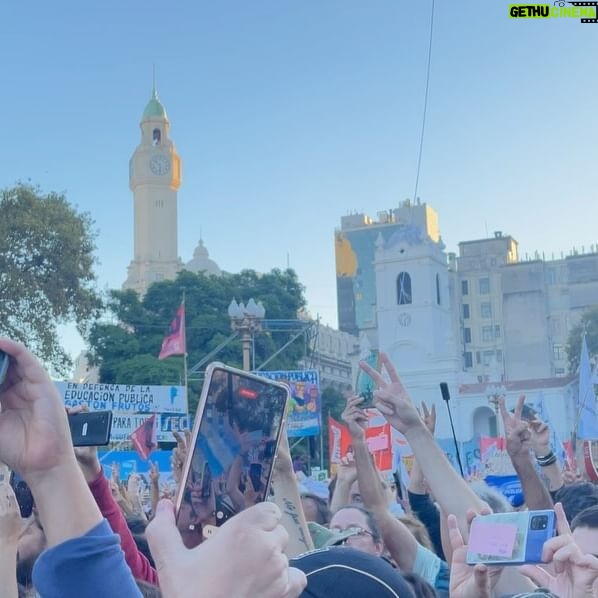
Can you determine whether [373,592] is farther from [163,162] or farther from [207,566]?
[163,162]

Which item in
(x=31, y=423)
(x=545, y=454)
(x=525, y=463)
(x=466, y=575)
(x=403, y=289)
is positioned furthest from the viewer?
(x=403, y=289)

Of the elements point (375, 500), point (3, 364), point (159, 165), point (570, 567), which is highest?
point (159, 165)

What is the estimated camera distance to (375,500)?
4.92m

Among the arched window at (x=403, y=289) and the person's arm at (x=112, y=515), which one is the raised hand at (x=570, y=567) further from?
the arched window at (x=403, y=289)

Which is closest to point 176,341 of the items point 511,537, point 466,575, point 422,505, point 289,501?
point 422,505

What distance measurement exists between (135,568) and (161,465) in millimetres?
13485

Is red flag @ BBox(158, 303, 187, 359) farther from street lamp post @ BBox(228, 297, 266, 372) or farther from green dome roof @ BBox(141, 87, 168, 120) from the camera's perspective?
green dome roof @ BBox(141, 87, 168, 120)

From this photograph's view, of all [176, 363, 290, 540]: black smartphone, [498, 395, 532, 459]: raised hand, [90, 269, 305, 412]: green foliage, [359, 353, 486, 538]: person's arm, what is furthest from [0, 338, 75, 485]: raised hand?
[90, 269, 305, 412]: green foliage

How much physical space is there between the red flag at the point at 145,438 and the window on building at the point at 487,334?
69.7 metres

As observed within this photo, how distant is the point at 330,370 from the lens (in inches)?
3041

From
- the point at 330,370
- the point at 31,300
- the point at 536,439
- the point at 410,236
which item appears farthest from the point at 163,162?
the point at 536,439

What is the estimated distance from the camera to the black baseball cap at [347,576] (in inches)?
80.2

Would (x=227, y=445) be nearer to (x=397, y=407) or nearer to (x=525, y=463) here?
(x=397, y=407)

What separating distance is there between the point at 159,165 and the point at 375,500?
94.2 m
